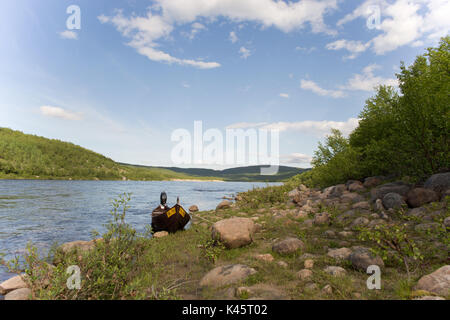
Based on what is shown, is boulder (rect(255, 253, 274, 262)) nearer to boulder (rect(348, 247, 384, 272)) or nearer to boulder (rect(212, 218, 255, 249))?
boulder (rect(212, 218, 255, 249))

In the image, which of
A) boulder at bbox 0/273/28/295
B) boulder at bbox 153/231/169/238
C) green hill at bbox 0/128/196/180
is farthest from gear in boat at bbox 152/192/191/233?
green hill at bbox 0/128/196/180

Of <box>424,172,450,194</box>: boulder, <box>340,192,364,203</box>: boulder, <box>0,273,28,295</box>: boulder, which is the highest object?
<box>424,172,450,194</box>: boulder

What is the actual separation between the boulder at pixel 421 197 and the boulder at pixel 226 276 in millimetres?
10446

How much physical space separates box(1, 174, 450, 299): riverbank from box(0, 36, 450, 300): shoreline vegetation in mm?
36

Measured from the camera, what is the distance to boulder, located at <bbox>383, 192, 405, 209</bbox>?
12023 mm

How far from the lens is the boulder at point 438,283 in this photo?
4588 mm

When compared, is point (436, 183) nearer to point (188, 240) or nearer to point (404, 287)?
point (404, 287)

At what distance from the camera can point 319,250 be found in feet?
28.4

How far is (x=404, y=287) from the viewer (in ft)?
16.4

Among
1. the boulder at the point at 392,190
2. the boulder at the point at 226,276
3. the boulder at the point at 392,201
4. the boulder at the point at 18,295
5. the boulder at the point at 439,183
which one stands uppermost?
the boulder at the point at 439,183

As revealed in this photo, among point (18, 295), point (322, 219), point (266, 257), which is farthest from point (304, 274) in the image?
point (18, 295)

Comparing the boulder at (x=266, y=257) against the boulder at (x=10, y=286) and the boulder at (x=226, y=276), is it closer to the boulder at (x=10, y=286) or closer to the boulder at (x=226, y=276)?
the boulder at (x=226, y=276)

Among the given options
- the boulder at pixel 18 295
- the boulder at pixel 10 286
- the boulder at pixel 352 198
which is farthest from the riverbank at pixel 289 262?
the boulder at pixel 352 198

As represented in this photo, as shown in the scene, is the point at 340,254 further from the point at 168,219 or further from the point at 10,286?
the point at 10,286
